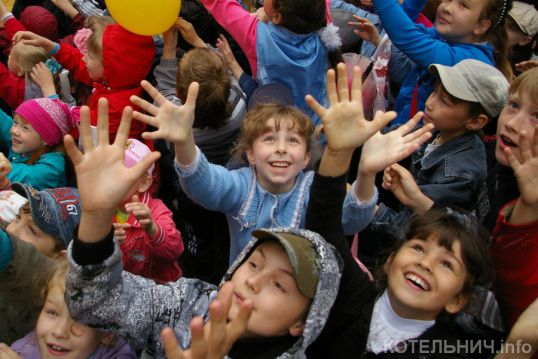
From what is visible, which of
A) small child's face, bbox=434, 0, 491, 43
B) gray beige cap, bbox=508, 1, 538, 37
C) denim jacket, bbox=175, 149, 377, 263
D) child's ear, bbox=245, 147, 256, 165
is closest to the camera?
denim jacket, bbox=175, 149, 377, 263

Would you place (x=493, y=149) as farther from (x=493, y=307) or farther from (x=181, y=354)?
(x=181, y=354)

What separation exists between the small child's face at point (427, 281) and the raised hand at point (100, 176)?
0.83 meters

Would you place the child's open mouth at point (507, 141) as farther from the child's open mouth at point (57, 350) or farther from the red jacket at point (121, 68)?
the red jacket at point (121, 68)

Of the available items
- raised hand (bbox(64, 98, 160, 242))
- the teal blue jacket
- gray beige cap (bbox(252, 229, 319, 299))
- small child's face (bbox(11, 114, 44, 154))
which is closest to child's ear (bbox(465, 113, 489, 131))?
gray beige cap (bbox(252, 229, 319, 299))

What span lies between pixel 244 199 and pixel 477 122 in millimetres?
1106

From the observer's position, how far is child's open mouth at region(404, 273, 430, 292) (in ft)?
5.40

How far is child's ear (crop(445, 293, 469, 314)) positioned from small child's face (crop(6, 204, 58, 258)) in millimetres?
1483

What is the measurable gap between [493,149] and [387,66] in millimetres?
889

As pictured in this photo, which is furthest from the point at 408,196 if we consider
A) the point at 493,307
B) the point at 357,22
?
the point at 357,22

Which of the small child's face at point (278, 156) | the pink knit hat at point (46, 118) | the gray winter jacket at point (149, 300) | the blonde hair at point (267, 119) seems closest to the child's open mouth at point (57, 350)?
the gray winter jacket at point (149, 300)

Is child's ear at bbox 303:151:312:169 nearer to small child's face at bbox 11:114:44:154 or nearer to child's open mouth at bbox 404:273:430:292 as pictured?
child's open mouth at bbox 404:273:430:292

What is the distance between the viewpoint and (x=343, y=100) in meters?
1.68

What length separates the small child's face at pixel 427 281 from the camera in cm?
164

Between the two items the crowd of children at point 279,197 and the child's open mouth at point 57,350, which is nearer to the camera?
the crowd of children at point 279,197
